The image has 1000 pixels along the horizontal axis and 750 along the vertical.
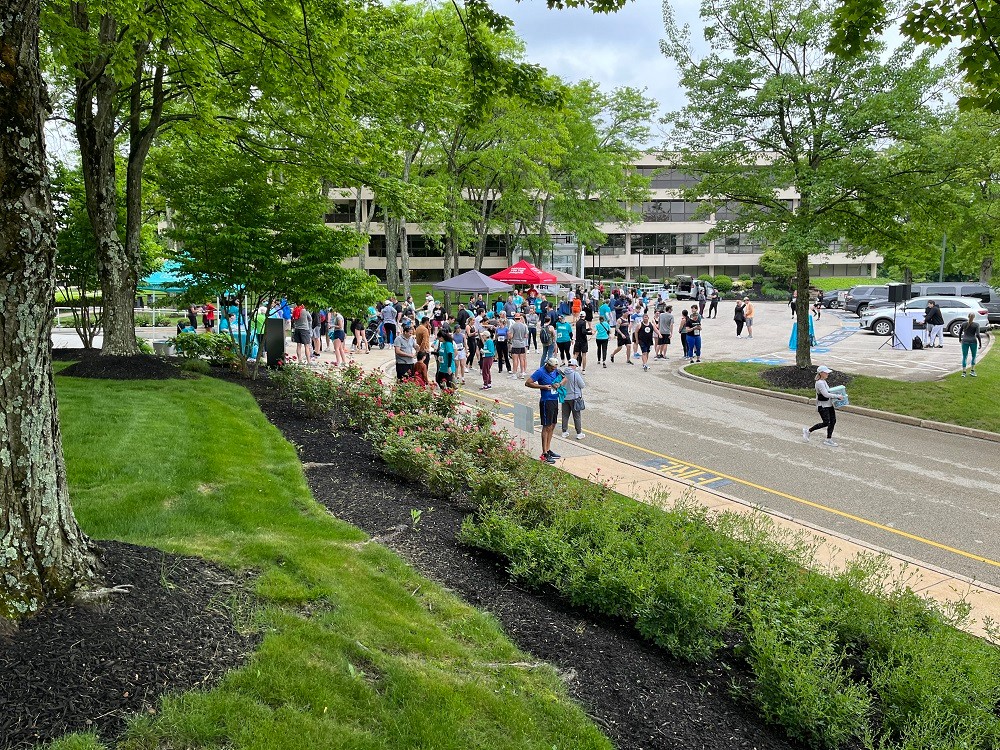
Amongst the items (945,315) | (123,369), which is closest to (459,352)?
(123,369)

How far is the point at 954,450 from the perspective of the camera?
43.2ft

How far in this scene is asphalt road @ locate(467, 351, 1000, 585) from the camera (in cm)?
891

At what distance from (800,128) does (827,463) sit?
31.9 feet

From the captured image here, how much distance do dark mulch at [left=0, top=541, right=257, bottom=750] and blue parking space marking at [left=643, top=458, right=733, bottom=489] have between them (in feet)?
25.9

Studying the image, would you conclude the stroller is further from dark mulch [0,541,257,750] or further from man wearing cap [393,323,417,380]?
dark mulch [0,541,257,750]

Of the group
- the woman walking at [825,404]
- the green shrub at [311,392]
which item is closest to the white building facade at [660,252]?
the green shrub at [311,392]

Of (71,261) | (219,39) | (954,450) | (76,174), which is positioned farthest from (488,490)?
(76,174)

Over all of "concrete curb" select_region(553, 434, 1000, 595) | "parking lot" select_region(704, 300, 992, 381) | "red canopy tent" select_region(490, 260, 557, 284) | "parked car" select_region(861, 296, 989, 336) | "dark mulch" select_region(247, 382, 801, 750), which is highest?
"red canopy tent" select_region(490, 260, 557, 284)

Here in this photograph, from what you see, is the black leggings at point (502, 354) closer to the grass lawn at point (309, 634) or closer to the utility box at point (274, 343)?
the utility box at point (274, 343)

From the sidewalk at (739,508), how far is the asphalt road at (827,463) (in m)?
0.29

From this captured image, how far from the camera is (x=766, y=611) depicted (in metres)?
5.42

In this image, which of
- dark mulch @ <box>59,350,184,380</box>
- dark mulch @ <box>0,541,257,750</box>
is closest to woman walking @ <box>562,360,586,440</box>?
dark mulch @ <box>59,350,184,380</box>

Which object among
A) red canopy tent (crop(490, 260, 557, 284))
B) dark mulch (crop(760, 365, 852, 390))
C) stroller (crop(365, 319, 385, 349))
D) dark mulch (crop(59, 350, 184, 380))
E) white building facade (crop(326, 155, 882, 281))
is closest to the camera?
dark mulch (crop(59, 350, 184, 380))

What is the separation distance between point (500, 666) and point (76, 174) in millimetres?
18360
